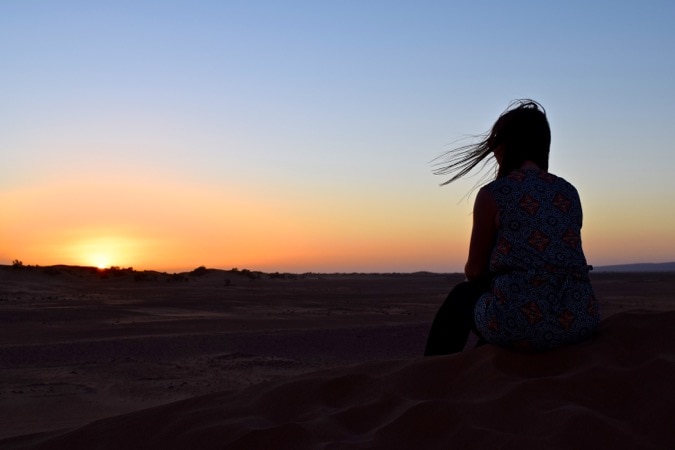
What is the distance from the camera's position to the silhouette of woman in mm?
3777

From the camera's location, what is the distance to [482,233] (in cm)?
401

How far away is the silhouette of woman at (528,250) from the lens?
12.4ft

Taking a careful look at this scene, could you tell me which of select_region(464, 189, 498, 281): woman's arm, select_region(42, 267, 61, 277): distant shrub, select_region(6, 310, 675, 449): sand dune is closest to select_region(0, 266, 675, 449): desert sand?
select_region(6, 310, 675, 449): sand dune

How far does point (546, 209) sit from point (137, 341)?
6.39m

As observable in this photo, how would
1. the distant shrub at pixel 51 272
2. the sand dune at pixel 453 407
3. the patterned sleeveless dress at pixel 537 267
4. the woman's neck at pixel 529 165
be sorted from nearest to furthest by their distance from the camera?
the sand dune at pixel 453 407 → the patterned sleeveless dress at pixel 537 267 → the woman's neck at pixel 529 165 → the distant shrub at pixel 51 272

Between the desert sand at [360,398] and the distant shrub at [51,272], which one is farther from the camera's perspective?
the distant shrub at [51,272]

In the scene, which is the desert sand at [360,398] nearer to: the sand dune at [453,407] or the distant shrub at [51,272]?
the sand dune at [453,407]

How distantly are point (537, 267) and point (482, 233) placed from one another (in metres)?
0.38

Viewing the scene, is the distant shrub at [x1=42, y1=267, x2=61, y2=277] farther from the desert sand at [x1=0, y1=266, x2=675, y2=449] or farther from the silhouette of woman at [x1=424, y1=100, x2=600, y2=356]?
the silhouette of woman at [x1=424, y1=100, x2=600, y2=356]

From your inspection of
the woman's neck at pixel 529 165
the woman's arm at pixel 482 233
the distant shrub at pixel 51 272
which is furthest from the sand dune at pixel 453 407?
the distant shrub at pixel 51 272

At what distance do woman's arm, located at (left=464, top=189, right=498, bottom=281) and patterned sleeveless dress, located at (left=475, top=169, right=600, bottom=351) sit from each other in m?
0.05

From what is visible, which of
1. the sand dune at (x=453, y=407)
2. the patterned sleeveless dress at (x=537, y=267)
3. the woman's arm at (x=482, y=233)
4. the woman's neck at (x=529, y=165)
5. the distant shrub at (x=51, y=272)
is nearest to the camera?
the sand dune at (x=453, y=407)

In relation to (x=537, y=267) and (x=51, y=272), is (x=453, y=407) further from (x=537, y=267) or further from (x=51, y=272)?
(x=51, y=272)

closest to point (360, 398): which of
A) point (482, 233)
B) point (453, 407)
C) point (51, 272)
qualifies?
point (453, 407)
